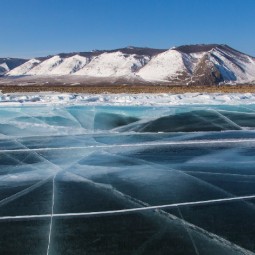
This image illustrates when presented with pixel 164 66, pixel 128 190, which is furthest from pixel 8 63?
pixel 128 190

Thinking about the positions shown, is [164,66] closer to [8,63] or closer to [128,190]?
[8,63]

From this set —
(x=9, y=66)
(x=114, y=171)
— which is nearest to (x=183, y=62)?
(x=9, y=66)

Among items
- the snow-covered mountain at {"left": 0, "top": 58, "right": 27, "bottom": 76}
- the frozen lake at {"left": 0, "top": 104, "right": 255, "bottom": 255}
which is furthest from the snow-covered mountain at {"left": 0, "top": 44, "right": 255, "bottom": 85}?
the frozen lake at {"left": 0, "top": 104, "right": 255, "bottom": 255}

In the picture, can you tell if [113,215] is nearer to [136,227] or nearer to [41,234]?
[136,227]

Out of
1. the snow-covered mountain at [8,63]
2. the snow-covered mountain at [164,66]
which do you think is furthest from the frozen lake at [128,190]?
the snow-covered mountain at [8,63]

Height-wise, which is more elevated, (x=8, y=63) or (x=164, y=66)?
(x=164, y=66)
